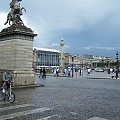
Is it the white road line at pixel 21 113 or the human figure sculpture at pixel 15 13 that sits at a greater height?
the human figure sculpture at pixel 15 13

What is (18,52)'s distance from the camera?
84.8 feet

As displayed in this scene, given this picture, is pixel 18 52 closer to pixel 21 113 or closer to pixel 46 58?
pixel 21 113

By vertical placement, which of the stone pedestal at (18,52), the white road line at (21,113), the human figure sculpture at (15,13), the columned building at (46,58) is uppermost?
the columned building at (46,58)

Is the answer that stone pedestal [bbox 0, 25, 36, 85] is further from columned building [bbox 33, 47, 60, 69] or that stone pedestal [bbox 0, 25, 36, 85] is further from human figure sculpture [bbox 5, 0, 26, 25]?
columned building [bbox 33, 47, 60, 69]

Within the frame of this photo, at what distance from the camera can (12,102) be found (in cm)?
1539

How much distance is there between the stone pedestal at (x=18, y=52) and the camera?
25.8 metres

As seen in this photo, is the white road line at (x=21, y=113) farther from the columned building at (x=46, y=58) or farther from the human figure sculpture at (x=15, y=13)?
the columned building at (x=46, y=58)

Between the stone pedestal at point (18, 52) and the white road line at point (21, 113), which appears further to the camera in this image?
the stone pedestal at point (18, 52)

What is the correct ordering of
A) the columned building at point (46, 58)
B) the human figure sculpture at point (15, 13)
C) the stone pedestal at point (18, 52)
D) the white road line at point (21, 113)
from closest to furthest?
the white road line at point (21, 113) → the stone pedestal at point (18, 52) → the human figure sculpture at point (15, 13) → the columned building at point (46, 58)

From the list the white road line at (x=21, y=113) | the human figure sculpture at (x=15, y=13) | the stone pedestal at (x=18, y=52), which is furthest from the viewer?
the human figure sculpture at (x=15, y=13)

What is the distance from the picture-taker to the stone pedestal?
25812mm

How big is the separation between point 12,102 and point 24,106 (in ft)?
5.30

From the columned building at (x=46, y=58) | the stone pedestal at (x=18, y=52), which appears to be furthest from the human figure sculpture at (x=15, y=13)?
the columned building at (x=46, y=58)

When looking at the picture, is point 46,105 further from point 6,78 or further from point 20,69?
point 20,69
